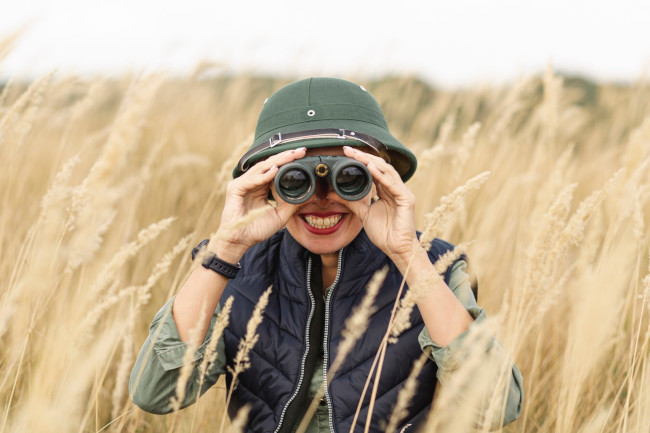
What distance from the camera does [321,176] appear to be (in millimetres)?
A: 1584

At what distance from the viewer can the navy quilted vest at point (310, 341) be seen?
5.39 feet

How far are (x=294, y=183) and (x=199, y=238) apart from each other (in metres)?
1.25

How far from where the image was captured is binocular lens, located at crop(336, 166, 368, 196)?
1512 millimetres

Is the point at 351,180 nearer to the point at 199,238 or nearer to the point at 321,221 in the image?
the point at 321,221

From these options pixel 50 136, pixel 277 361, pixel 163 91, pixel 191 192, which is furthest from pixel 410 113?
pixel 277 361

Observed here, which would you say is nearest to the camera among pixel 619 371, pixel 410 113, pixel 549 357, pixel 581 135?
pixel 619 371

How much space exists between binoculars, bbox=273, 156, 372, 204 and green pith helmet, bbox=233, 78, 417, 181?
105mm

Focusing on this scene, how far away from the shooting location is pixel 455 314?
1.47 metres

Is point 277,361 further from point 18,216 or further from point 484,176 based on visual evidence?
point 18,216

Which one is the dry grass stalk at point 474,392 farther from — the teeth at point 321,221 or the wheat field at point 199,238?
the teeth at point 321,221

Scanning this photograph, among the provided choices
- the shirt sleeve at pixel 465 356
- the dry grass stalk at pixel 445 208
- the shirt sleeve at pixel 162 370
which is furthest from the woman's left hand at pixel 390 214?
the shirt sleeve at pixel 162 370

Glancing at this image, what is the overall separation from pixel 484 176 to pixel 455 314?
0.46m

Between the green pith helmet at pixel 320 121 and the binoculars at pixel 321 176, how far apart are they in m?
0.11

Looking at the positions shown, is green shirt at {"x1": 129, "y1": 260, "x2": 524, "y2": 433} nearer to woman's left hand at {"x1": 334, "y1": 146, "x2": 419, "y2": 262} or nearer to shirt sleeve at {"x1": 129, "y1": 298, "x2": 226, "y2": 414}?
shirt sleeve at {"x1": 129, "y1": 298, "x2": 226, "y2": 414}
